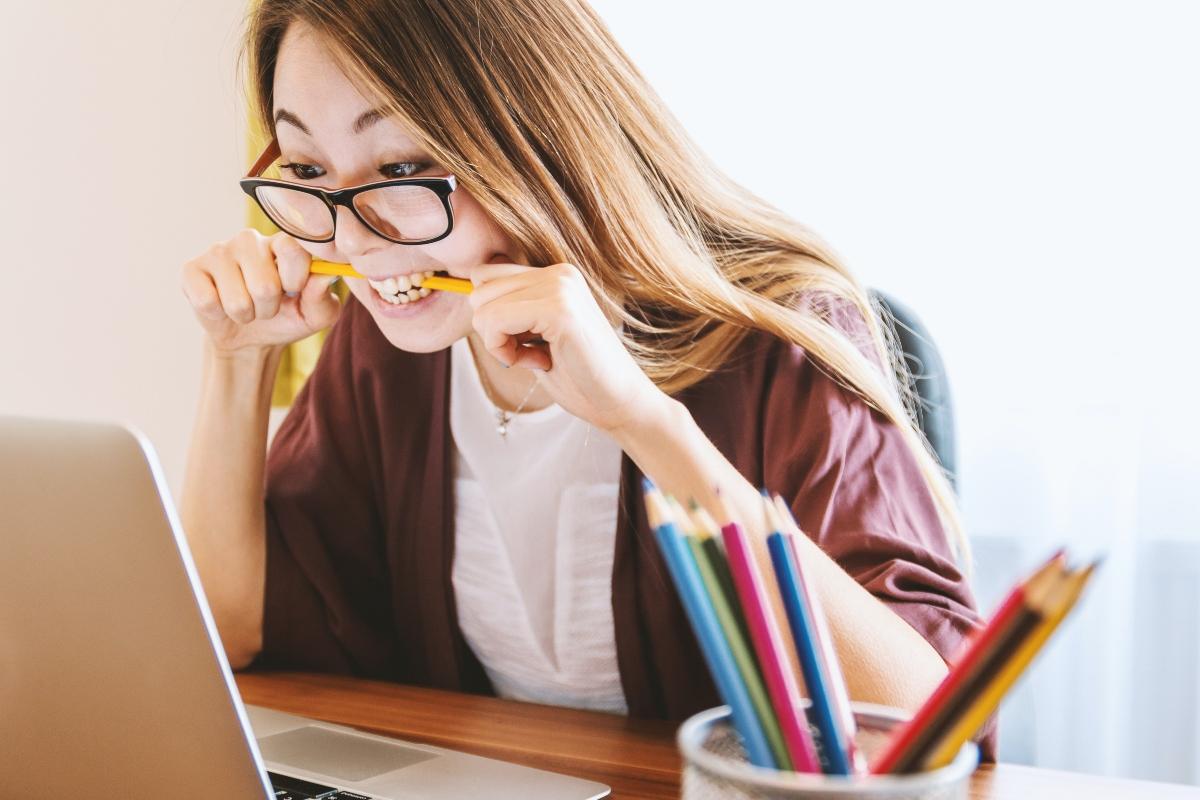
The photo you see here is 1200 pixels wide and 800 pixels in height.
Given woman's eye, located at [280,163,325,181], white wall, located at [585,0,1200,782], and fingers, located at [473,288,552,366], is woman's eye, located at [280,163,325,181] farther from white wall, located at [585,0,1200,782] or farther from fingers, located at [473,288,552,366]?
white wall, located at [585,0,1200,782]

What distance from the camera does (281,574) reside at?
119 centimetres

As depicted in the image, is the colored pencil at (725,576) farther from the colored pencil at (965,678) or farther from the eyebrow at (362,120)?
the eyebrow at (362,120)

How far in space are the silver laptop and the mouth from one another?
48cm

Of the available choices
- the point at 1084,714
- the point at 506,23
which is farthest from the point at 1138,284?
the point at 506,23

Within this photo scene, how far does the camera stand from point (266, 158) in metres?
1.07

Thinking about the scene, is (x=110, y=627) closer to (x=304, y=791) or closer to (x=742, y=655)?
(x=304, y=791)

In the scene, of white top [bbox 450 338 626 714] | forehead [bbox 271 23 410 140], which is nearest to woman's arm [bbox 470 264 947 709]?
forehead [bbox 271 23 410 140]

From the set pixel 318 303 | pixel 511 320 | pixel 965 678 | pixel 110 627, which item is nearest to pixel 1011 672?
pixel 965 678

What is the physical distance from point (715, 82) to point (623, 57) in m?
0.93

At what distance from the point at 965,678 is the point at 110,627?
397mm

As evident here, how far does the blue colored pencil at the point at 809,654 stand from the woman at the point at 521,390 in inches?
14.9

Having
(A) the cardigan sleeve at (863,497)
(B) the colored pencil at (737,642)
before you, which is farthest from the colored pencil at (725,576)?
(A) the cardigan sleeve at (863,497)

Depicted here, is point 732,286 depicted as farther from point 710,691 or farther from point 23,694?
point 23,694

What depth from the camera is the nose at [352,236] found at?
3.10 ft
